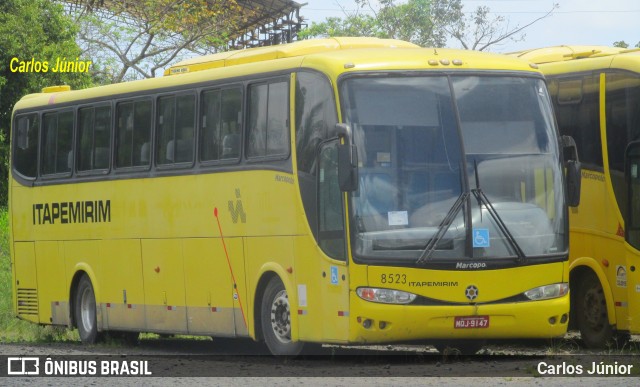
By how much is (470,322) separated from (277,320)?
2.44 meters

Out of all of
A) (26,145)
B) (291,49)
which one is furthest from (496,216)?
(26,145)

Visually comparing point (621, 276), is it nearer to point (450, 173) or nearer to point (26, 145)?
point (450, 173)

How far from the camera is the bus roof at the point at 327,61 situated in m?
14.4

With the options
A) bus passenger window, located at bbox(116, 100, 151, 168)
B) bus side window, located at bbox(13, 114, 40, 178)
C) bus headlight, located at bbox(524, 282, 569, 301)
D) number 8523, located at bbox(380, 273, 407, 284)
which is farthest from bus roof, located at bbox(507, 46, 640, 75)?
bus side window, located at bbox(13, 114, 40, 178)

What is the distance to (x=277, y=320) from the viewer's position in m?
15.3

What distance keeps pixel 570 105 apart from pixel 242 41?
3433 centimetres

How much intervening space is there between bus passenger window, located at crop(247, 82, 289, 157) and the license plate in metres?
2.71

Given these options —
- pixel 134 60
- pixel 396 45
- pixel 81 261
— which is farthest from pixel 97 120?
pixel 134 60

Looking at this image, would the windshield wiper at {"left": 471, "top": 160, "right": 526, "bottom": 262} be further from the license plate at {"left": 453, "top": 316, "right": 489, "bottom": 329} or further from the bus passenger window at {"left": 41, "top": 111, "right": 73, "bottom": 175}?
the bus passenger window at {"left": 41, "top": 111, "right": 73, "bottom": 175}

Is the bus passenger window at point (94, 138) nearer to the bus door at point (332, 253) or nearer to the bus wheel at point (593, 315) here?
the bus door at point (332, 253)

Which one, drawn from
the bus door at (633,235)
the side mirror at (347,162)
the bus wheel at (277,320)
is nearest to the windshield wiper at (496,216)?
the side mirror at (347,162)

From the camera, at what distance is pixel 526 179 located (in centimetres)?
1434

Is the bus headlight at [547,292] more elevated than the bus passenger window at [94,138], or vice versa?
the bus passenger window at [94,138]

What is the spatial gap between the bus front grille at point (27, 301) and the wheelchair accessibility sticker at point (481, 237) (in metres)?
9.49
